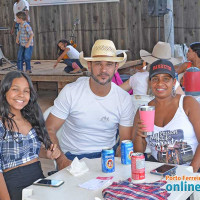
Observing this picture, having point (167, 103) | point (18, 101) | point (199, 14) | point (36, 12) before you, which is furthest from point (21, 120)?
point (36, 12)

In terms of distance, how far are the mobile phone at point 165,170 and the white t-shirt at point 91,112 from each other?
2.74 ft

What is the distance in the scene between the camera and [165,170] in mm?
2094

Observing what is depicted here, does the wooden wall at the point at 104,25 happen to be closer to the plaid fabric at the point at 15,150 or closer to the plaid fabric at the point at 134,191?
the plaid fabric at the point at 15,150

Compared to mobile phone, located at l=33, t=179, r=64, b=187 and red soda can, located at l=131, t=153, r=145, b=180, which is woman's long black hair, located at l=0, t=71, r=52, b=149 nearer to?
mobile phone, located at l=33, t=179, r=64, b=187

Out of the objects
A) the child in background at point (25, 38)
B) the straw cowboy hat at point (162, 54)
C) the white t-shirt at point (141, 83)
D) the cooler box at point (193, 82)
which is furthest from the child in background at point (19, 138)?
the child in background at point (25, 38)

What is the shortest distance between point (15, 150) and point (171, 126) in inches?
40.3

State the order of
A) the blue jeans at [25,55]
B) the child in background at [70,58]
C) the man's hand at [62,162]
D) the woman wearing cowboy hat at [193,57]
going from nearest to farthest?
the man's hand at [62,162]
the woman wearing cowboy hat at [193,57]
the child in background at [70,58]
the blue jeans at [25,55]

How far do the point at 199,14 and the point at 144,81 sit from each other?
4.95 metres

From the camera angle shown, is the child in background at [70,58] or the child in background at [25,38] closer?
the child in background at [70,58]

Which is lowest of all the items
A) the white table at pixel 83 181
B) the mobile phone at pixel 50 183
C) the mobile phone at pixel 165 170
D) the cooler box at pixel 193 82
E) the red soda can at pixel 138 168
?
the white table at pixel 83 181

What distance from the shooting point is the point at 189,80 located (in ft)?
13.5

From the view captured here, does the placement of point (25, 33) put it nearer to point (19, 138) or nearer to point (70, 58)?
point (70, 58)

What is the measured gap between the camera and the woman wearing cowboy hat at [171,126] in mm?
2559

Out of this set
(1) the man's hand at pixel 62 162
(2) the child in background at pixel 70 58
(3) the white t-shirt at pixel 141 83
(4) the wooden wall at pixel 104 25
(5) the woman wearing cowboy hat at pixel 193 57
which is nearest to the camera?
(1) the man's hand at pixel 62 162
